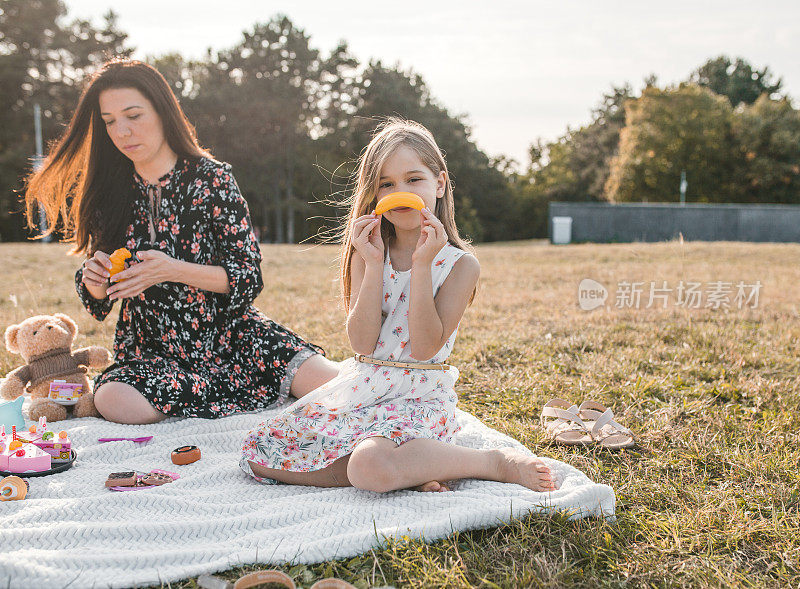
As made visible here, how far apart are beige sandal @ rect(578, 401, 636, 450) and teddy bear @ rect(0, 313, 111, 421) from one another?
2.12 meters

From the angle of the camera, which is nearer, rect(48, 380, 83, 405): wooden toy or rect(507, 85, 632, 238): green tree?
rect(48, 380, 83, 405): wooden toy

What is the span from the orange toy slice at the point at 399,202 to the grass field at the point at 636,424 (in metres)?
1.03

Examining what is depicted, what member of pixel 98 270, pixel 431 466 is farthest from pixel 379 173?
pixel 98 270

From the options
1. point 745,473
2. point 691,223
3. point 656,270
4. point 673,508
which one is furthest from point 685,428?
point 691,223

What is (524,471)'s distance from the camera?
2037 mm

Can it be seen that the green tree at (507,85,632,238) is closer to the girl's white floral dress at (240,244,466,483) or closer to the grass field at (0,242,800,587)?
the grass field at (0,242,800,587)

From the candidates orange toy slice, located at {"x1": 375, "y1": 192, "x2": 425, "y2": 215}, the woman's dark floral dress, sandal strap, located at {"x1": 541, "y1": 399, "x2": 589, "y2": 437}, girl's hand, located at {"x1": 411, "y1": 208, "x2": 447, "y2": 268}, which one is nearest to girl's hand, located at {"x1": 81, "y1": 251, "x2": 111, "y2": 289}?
the woman's dark floral dress

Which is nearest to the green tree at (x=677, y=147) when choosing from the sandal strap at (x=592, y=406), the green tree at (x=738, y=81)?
the green tree at (x=738, y=81)

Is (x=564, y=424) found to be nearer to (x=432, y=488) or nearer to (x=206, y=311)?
(x=432, y=488)

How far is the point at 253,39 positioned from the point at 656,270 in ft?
82.5

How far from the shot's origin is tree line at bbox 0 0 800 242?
25797 mm

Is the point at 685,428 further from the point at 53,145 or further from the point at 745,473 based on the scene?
the point at 53,145

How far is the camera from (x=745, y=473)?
220 centimetres

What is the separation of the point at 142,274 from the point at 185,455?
0.79 meters
